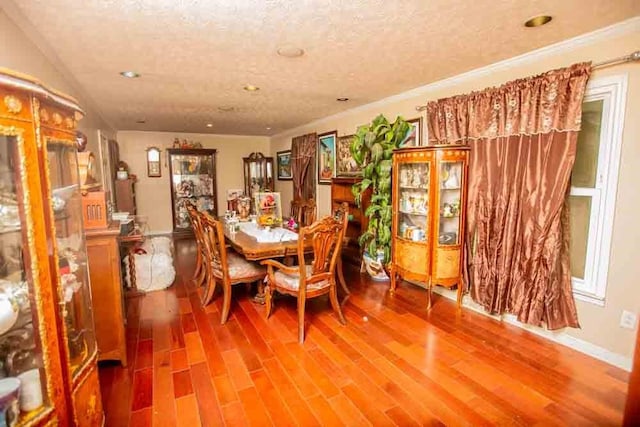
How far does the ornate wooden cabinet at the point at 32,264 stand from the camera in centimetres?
102

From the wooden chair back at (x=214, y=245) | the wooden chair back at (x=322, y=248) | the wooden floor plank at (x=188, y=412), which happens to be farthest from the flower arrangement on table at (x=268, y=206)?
the wooden floor plank at (x=188, y=412)

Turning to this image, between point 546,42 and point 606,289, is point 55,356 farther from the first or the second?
point 546,42

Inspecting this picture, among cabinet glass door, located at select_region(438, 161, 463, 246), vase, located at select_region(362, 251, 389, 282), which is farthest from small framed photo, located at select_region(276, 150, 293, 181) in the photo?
cabinet glass door, located at select_region(438, 161, 463, 246)

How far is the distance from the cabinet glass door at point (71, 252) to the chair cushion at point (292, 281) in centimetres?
145

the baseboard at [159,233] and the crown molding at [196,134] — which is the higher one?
the crown molding at [196,134]

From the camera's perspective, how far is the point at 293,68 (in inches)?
111

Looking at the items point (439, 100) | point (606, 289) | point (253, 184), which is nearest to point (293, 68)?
point (439, 100)

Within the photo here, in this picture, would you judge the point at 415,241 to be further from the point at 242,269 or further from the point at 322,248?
the point at 242,269

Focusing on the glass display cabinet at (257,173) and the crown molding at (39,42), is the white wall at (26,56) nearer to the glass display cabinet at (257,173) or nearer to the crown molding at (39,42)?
the crown molding at (39,42)

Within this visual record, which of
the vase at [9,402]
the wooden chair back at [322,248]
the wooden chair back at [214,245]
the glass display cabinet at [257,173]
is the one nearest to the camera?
the vase at [9,402]

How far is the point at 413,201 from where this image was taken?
3305mm

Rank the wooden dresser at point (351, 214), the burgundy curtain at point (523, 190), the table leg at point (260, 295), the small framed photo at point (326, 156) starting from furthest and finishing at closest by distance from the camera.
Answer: the small framed photo at point (326, 156), the wooden dresser at point (351, 214), the table leg at point (260, 295), the burgundy curtain at point (523, 190)

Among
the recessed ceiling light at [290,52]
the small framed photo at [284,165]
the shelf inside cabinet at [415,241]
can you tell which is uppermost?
the recessed ceiling light at [290,52]

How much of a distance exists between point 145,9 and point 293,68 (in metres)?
1.27
